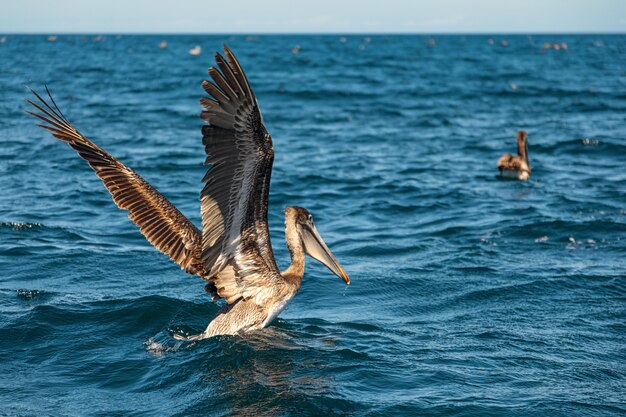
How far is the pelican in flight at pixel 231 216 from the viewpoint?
235 inches

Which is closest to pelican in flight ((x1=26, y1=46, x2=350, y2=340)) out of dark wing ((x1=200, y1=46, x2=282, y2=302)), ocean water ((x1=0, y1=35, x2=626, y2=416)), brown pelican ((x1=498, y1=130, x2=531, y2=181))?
dark wing ((x1=200, y1=46, x2=282, y2=302))

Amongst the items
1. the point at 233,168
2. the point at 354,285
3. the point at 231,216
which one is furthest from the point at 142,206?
the point at 354,285

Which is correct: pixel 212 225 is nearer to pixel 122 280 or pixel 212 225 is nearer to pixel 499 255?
pixel 122 280

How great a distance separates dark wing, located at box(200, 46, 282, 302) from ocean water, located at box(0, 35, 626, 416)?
106 cm

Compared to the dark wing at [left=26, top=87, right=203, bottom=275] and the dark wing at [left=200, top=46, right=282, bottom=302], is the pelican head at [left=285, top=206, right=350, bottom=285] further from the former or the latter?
the dark wing at [left=26, top=87, right=203, bottom=275]

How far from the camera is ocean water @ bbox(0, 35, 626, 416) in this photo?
641 cm

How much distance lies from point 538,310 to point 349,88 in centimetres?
2539

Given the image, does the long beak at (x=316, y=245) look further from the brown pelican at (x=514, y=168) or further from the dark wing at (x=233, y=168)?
the brown pelican at (x=514, y=168)

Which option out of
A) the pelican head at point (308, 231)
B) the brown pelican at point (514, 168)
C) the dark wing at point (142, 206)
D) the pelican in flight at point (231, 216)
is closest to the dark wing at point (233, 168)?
the pelican in flight at point (231, 216)

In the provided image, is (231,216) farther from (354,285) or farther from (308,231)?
(354,285)

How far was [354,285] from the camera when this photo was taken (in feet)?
31.5

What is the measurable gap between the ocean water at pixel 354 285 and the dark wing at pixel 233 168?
3.47 ft

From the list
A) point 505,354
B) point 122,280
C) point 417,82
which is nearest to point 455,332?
point 505,354

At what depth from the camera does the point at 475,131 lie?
22469 mm
